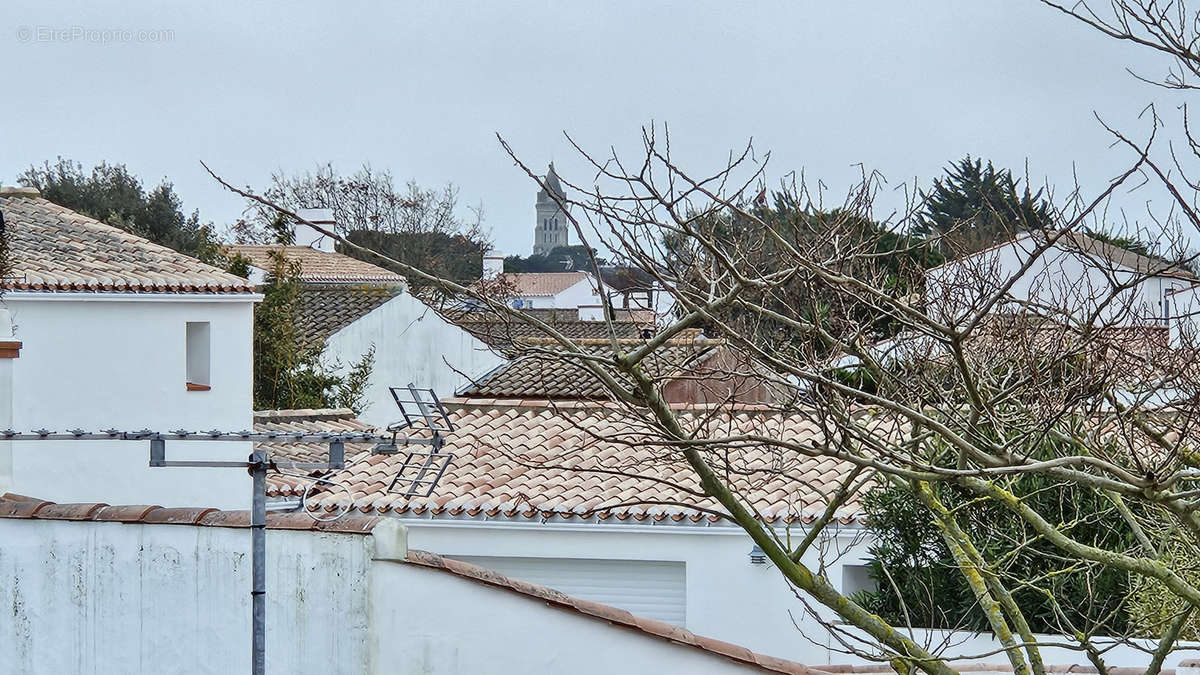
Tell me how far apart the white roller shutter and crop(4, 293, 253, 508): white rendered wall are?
4779mm

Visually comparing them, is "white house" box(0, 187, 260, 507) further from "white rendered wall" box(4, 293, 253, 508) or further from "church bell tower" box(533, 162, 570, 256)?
"church bell tower" box(533, 162, 570, 256)

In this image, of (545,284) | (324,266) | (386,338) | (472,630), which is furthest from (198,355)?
(545,284)

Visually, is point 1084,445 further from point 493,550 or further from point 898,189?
point 493,550

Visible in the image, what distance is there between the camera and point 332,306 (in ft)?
91.5

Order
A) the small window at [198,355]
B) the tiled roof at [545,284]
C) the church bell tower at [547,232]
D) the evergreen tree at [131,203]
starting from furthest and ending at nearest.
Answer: the church bell tower at [547,232]
the tiled roof at [545,284]
the evergreen tree at [131,203]
the small window at [198,355]

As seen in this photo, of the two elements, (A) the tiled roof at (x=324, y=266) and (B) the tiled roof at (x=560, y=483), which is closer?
(B) the tiled roof at (x=560, y=483)

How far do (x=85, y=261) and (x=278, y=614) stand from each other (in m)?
10.9

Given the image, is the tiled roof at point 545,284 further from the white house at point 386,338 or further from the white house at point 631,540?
the white house at point 631,540

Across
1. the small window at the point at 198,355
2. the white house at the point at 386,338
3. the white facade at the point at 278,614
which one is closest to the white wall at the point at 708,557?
the small window at the point at 198,355

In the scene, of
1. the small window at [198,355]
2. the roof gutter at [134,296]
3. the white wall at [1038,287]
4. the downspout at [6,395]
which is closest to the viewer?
the white wall at [1038,287]

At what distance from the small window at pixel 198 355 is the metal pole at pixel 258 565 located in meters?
11.7

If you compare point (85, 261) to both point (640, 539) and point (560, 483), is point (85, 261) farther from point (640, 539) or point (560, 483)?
point (640, 539)

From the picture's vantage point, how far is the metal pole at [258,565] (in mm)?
5992

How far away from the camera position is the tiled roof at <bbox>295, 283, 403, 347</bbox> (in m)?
26.3
